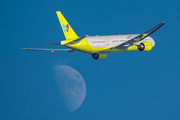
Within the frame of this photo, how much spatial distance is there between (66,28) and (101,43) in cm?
680

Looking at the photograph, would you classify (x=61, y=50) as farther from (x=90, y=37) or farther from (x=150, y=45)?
(x=150, y=45)

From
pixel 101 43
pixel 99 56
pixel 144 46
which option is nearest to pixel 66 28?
pixel 101 43

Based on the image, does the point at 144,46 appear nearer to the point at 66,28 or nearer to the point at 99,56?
the point at 99,56

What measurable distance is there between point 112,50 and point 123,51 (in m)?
2.28

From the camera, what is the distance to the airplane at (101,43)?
6045cm

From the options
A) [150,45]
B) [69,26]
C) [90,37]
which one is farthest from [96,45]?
[150,45]

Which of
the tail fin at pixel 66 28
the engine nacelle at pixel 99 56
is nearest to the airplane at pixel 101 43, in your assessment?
the tail fin at pixel 66 28

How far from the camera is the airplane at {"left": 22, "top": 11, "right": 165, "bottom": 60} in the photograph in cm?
6045

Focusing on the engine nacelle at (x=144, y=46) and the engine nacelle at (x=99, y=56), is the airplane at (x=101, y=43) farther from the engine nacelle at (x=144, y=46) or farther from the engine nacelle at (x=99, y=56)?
the engine nacelle at (x=99, y=56)

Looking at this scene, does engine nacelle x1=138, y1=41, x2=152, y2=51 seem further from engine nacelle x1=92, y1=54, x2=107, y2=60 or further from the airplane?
engine nacelle x1=92, y1=54, x2=107, y2=60

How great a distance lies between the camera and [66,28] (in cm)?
6366

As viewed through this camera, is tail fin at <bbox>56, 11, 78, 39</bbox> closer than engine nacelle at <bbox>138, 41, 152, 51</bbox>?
Yes

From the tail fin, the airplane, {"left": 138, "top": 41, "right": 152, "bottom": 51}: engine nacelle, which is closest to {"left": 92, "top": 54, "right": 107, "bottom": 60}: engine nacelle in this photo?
the airplane

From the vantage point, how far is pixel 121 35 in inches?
2606
